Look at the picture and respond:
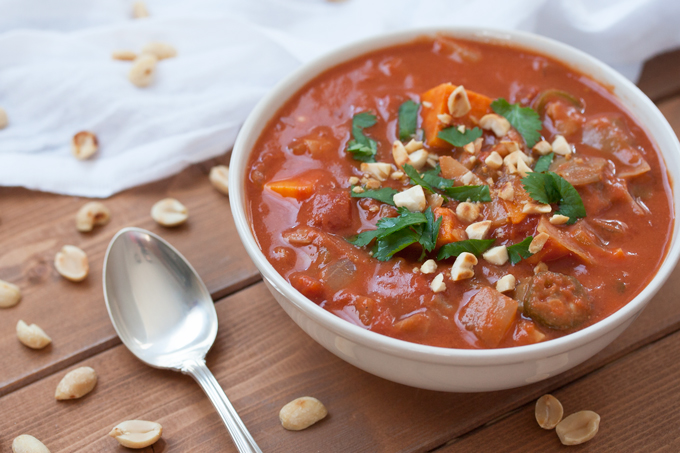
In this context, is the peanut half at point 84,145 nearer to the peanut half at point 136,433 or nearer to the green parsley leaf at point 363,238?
the peanut half at point 136,433

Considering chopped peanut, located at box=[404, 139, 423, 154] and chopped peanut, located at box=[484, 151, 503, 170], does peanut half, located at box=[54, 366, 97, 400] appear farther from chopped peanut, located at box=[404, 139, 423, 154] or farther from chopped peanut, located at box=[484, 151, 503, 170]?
chopped peanut, located at box=[484, 151, 503, 170]

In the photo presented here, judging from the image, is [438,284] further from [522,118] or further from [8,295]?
[8,295]

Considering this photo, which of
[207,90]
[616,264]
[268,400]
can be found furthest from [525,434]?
[207,90]

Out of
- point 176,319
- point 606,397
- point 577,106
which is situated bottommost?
point 176,319

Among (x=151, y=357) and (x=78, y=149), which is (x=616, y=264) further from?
(x=78, y=149)

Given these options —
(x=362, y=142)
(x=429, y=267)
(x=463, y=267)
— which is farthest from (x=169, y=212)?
(x=463, y=267)
